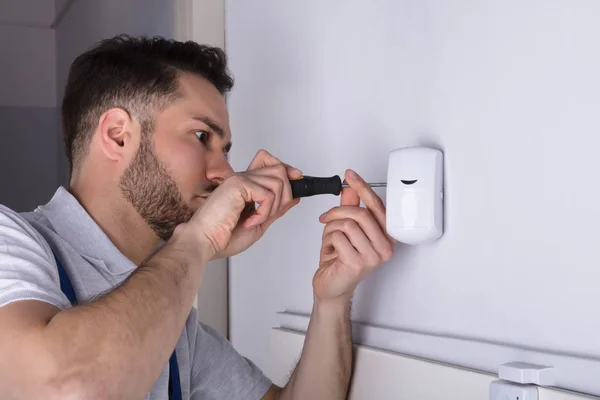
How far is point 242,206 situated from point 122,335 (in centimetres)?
29

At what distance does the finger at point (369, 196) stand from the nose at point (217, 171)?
0.23 meters

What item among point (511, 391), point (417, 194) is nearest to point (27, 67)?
point (417, 194)

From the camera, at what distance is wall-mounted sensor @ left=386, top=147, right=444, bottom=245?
968mm

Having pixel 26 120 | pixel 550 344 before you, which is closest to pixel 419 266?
pixel 550 344

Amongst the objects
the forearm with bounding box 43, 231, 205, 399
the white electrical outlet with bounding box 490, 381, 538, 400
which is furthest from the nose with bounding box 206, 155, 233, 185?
the white electrical outlet with bounding box 490, 381, 538, 400

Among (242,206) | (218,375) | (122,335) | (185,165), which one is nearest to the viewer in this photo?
(122,335)

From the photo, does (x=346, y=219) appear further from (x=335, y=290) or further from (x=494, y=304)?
(x=494, y=304)

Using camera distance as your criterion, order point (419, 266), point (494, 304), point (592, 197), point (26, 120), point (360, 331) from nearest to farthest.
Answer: point (592, 197) → point (494, 304) → point (419, 266) → point (360, 331) → point (26, 120)

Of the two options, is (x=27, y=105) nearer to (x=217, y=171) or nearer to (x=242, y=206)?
(x=217, y=171)

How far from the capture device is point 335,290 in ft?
3.69

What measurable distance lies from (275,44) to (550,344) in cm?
78

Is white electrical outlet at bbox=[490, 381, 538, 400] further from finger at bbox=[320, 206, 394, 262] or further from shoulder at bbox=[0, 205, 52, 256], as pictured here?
shoulder at bbox=[0, 205, 52, 256]

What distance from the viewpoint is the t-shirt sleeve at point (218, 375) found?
1319 millimetres

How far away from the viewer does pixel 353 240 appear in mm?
1073
